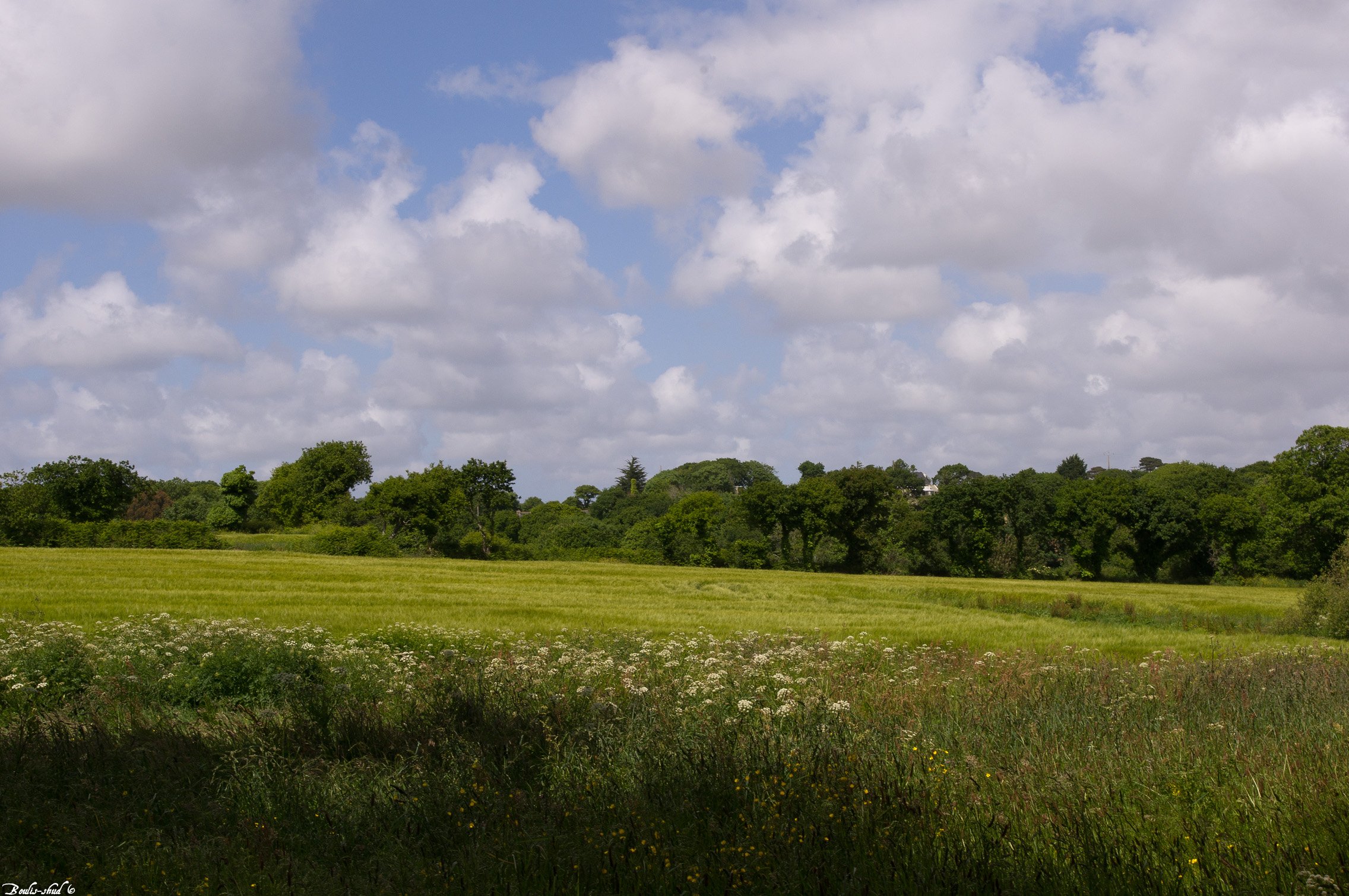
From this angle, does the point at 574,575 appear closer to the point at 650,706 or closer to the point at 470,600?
the point at 470,600

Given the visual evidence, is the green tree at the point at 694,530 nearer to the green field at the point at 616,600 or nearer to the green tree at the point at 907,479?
the green field at the point at 616,600

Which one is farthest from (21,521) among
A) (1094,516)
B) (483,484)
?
(1094,516)

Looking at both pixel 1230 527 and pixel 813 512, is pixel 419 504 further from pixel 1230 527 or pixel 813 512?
pixel 1230 527

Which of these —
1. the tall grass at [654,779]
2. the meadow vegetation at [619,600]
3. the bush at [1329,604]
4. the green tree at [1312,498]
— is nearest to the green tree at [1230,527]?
the green tree at [1312,498]

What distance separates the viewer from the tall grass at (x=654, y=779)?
4676mm

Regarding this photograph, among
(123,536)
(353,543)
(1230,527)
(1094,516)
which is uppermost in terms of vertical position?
(1094,516)

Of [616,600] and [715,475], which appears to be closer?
[616,600]

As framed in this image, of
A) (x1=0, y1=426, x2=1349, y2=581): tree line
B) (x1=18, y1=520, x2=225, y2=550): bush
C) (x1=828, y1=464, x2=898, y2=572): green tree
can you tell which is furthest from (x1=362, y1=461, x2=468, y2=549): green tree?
(x1=828, y1=464, x2=898, y2=572): green tree

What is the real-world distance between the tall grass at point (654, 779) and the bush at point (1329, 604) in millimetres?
22586

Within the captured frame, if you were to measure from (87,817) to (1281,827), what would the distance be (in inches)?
304

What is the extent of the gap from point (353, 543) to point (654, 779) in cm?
6428

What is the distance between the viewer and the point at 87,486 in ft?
246

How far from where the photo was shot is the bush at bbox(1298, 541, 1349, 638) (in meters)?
28.6

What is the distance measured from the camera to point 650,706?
8.26 m
